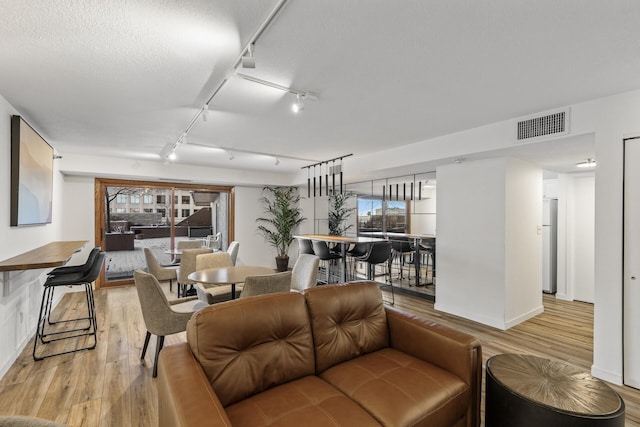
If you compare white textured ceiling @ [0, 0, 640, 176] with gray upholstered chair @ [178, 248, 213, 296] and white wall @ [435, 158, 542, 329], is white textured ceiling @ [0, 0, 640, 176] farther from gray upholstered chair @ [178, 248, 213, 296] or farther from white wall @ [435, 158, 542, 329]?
gray upholstered chair @ [178, 248, 213, 296]

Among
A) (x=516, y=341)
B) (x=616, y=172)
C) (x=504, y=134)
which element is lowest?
(x=516, y=341)

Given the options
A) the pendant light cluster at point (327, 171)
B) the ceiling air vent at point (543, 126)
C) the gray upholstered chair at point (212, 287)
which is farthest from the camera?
the pendant light cluster at point (327, 171)

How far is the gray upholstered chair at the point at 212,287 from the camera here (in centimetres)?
348

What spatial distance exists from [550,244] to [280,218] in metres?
5.62

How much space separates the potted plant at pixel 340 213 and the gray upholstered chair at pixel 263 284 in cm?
466

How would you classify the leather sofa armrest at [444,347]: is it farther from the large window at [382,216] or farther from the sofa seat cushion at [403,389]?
the large window at [382,216]

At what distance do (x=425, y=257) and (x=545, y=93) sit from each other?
14.3ft

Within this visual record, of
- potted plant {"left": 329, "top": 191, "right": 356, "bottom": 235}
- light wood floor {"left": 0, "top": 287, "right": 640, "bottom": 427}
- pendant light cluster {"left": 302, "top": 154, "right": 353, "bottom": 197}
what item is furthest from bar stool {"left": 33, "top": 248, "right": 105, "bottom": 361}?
potted plant {"left": 329, "top": 191, "right": 356, "bottom": 235}

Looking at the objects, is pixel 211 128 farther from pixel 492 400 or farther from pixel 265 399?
pixel 492 400

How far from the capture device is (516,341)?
3.52 metres

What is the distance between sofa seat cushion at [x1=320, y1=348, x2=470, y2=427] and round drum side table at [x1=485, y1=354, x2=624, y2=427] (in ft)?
0.60

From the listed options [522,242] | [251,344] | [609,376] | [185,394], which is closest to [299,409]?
[251,344]

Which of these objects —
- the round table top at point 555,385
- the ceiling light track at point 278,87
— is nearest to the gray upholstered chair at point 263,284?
the ceiling light track at point 278,87

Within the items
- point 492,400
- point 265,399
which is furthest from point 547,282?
point 265,399
